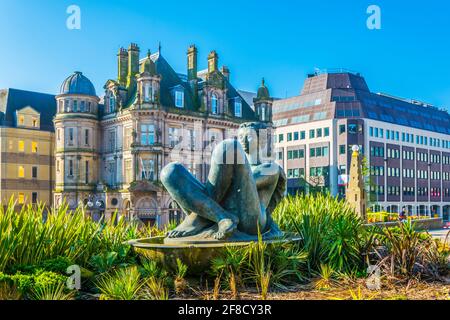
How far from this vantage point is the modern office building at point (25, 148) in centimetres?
5572

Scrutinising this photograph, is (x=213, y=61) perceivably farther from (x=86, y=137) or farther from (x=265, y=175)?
(x=265, y=175)

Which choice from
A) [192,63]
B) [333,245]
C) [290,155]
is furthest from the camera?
[290,155]

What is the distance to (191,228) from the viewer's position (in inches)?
381

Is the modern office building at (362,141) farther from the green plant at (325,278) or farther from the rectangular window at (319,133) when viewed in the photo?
the green plant at (325,278)

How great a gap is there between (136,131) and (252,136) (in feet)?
125

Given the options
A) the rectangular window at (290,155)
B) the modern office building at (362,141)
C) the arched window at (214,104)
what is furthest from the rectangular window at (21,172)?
the rectangular window at (290,155)

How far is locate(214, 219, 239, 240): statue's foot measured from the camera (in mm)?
9133

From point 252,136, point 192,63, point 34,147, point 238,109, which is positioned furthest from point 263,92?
point 252,136

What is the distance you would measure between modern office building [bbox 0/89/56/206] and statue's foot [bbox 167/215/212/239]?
163 feet

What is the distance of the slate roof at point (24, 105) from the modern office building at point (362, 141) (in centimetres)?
3278

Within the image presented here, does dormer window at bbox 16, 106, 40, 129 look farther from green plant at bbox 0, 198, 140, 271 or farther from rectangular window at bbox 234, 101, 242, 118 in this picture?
green plant at bbox 0, 198, 140, 271

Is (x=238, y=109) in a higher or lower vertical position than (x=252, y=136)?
higher
